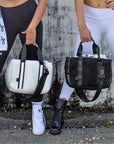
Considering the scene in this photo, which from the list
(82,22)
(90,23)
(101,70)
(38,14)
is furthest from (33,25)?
(101,70)

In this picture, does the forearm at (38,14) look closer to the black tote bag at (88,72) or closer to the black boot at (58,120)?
the black tote bag at (88,72)

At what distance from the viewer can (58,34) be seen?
2533mm

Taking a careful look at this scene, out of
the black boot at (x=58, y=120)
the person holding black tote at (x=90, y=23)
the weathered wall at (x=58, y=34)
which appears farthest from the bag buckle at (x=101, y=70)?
the weathered wall at (x=58, y=34)

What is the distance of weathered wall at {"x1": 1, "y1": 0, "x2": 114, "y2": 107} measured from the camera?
2469 millimetres

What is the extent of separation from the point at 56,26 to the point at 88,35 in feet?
2.61

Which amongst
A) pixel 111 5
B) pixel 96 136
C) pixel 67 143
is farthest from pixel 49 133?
pixel 111 5

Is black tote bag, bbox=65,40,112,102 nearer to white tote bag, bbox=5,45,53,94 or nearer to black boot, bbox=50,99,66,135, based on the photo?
white tote bag, bbox=5,45,53,94

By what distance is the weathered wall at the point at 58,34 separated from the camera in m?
2.47

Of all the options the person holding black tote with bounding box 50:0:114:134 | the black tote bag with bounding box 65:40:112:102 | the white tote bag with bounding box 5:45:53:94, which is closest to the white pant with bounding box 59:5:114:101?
the person holding black tote with bounding box 50:0:114:134

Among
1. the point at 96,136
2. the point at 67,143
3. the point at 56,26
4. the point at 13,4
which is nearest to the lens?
the point at 13,4

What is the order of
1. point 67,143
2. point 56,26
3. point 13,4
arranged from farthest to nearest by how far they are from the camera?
point 56,26, point 67,143, point 13,4

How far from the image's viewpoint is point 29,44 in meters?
1.85

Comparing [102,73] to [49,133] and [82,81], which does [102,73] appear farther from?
[49,133]

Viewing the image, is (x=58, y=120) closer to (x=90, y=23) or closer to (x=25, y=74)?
(x=25, y=74)
